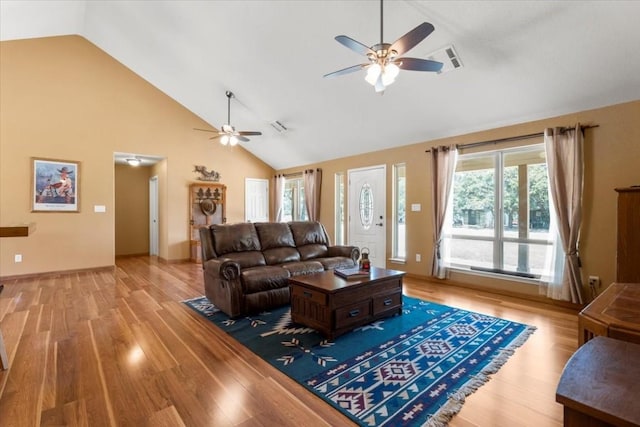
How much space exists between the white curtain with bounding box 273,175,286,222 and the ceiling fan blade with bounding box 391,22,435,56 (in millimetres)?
6039

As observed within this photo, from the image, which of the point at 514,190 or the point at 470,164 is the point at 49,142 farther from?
the point at 514,190

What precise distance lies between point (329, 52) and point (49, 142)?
5.25 meters

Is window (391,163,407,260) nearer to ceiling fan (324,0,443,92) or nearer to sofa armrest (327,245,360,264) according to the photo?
sofa armrest (327,245,360,264)

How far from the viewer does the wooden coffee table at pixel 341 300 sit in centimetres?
282

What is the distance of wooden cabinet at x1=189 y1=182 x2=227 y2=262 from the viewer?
277 inches

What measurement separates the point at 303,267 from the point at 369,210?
262 centimetres

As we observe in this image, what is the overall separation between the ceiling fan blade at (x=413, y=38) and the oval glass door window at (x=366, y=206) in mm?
3716

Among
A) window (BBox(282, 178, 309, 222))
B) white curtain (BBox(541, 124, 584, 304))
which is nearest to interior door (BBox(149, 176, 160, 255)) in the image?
window (BBox(282, 178, 309, 222))

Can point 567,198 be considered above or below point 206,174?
below

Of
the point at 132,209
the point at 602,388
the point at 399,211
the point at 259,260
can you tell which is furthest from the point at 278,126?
the point at 602,388

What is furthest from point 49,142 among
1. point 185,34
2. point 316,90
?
point 316,90

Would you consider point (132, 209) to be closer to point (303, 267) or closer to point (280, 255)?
point (280, 255)

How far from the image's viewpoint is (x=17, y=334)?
2883mm

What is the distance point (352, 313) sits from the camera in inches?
116
